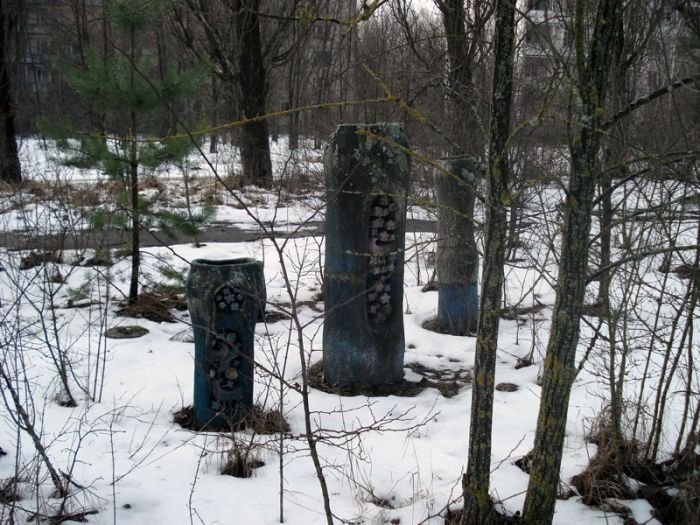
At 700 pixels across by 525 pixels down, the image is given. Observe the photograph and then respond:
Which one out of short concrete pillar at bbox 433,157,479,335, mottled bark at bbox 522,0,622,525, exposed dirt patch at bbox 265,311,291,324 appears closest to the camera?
mottled bark at bbox 522,0,622,525

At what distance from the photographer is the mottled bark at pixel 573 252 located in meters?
2.03

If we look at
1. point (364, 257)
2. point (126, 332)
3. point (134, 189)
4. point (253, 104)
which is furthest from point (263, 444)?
point (253, 104)

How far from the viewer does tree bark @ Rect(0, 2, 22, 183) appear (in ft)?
37.9

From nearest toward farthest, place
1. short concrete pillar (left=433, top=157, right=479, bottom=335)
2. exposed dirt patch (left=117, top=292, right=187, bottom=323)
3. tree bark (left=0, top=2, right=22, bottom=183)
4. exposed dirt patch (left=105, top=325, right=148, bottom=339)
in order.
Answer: exposed dirt patch (left=105, top=325, right=148, bottom=339)
short concrete pillar (left=433, top=157, right=479, bottom=335)
exposed dirt patch (left=117, top=292, right=187, bottom=323)
tree bark (left=0, top=2, right=22, bottom=183)

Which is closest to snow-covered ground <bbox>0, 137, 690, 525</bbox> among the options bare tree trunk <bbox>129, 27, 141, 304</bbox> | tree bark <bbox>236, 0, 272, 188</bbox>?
bare tree trunk <bbox>129, 27, 141, 304</bbox>

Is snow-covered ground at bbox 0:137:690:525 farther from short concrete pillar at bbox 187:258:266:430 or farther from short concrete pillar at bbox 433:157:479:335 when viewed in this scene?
short concrete pillar at bbox 433:157:479:335

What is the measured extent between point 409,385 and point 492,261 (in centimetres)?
240

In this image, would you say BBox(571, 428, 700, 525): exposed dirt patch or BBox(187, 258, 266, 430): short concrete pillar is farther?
BBox(187, 258, 266, 430): short concrete pillar

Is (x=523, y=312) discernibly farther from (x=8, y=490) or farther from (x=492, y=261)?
(x=8, y=490)

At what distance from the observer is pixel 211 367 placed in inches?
142

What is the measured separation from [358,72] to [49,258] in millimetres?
6214

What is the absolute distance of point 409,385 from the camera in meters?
4.47

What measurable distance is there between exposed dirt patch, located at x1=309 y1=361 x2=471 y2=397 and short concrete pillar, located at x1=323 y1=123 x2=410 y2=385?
54 millimetres

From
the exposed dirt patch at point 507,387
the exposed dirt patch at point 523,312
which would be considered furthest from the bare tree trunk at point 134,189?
the exposed dirt patch at point 523,312
